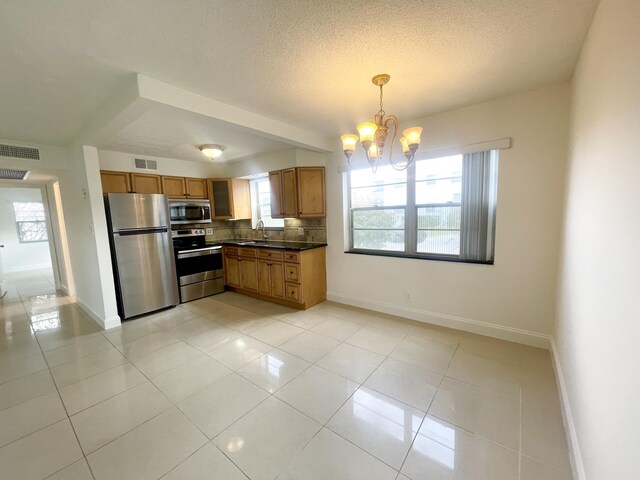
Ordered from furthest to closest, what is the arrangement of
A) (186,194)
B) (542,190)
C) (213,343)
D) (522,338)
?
(186,194), (213,343), (522,338), (542,190)

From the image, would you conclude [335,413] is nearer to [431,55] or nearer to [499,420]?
[499,420]

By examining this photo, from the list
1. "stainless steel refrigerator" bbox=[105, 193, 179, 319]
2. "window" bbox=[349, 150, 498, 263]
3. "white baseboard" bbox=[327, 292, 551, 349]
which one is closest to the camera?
"white baseboard" bbox=[327, 292, 551, 349]

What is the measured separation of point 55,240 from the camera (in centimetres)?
526

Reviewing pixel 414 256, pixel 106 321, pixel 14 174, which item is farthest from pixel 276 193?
pixel 14 174

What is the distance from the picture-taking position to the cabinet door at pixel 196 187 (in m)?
4.66

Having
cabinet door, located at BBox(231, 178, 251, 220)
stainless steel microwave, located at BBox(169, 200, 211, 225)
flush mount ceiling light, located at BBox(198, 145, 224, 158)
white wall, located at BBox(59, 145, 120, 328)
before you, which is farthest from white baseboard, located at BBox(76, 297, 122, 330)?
flush mount ceiling light, located at BBox(198, 145, 224, 158)

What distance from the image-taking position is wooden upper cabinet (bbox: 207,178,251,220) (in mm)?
4895

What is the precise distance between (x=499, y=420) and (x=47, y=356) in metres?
4.28

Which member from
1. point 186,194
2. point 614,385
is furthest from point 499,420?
point 186,194

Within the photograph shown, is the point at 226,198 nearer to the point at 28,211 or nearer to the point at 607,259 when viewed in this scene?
the point at 607,259

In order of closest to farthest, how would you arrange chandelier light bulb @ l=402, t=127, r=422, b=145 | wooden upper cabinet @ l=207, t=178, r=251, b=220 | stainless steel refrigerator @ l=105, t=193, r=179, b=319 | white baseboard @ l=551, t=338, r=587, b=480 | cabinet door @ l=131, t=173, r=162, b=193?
white baseboard @ l=551, t=338, r=587, b=480
chandelier light bulb @ l=402, t=127, r=422, b=145
stainless steel refrigerator @ l=105, t=193, r=179, b=319
cabinet door @ l=131, t=173, r=162, b=193
wooden upper cabinet @ l=207, t=178, r=251, b=220

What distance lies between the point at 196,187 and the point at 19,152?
2.18 meters

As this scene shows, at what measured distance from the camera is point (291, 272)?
3775 mm

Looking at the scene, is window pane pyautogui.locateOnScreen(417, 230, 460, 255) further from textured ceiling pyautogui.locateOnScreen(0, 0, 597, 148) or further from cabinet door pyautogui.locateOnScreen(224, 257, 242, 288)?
cabinet door pyautogui.locateOnScreen(224, 257, 242, 288)
